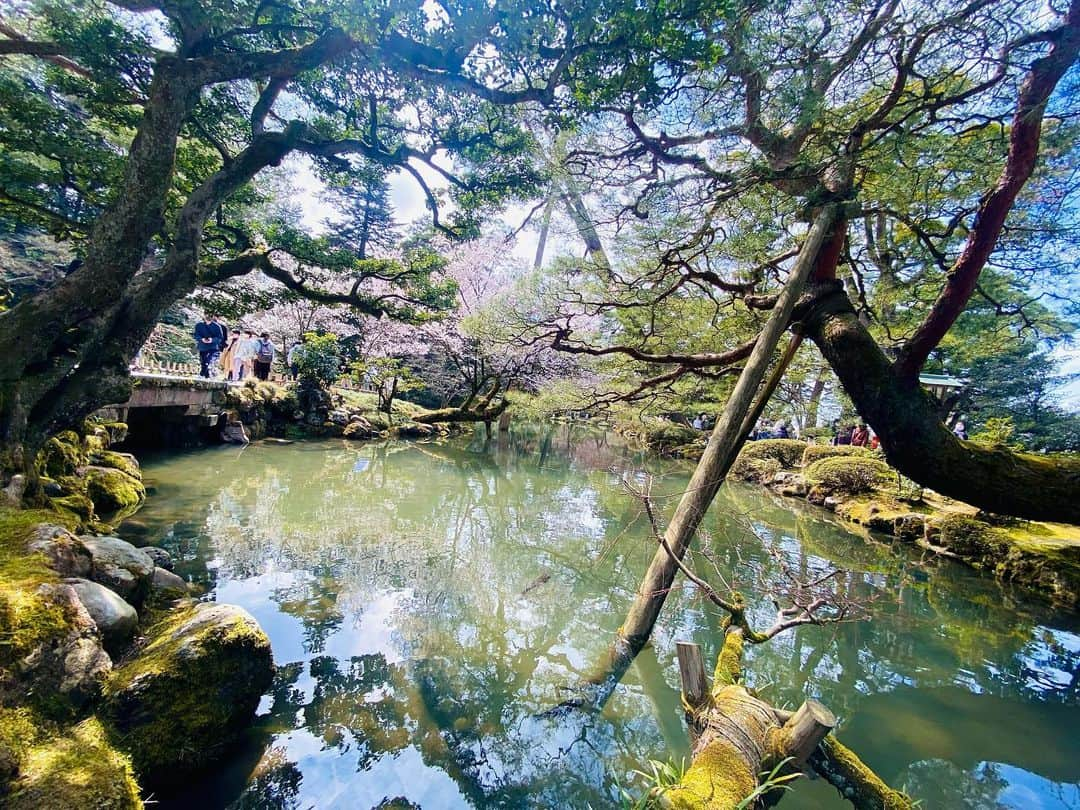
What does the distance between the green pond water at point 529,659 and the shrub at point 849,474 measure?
263cm

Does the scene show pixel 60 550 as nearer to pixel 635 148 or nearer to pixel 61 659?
pixel 61 659

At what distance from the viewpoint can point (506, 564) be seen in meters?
5.12

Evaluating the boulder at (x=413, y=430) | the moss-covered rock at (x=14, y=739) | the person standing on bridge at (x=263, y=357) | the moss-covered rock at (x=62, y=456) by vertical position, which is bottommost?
the boulder at (x=413, y=430)

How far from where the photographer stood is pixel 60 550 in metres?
2.43

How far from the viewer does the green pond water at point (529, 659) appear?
225cm

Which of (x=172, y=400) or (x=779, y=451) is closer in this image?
(x=172, y=400)

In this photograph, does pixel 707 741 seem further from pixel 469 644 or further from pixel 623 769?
pixel 469 644

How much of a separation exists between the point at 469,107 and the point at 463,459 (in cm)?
862

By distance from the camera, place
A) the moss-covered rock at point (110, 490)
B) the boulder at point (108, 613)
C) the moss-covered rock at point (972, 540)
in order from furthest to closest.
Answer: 1. the moss-covered rock at point (972, 540)
2. the moss-covered rock at point (110, 490)
3. the boulder at point (108, 613)

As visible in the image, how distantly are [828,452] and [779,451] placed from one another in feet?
6.28

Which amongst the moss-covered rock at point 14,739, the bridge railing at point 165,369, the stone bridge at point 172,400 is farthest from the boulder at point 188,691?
the bridge railing at point 165,369

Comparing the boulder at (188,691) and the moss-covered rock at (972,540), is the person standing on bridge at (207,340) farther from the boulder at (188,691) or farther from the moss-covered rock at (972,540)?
the moss-covered rock at (972,540)

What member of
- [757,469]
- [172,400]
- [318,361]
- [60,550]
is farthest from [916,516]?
[318,361]

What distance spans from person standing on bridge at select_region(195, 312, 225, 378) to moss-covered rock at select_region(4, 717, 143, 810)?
10.4 metres
